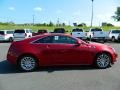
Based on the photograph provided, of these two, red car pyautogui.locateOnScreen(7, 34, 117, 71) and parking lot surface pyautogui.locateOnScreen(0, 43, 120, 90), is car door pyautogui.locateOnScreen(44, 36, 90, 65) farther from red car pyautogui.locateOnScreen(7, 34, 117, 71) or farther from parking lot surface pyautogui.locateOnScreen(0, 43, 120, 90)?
parking lot surface pyautogui.locateOnScreen(0, 43, 120, 90)

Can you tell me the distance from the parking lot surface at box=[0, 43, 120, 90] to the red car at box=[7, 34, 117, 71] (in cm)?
33

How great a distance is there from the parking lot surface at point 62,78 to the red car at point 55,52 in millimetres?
326

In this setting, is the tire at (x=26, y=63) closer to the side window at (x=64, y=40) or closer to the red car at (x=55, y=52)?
the red car at (x=55, y=52)

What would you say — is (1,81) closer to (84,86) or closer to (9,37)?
(84,86)

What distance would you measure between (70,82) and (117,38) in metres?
29.6

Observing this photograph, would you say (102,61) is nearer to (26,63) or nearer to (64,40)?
(64,40)

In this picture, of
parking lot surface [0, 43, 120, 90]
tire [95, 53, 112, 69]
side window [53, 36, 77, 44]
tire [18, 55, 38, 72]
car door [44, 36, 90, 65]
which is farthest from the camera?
tire [95, 53, 112, 69]

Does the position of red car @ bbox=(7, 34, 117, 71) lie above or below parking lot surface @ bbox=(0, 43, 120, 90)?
above

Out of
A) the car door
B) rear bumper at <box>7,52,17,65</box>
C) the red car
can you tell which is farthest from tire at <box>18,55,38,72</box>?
the car door

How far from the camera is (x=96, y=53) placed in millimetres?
12711

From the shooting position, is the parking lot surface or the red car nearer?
the parking lot surface

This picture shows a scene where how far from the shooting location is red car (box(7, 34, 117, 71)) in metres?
12.3

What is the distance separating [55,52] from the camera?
1248 cm

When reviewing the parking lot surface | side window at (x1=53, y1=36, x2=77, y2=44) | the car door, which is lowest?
the parking lot surface
